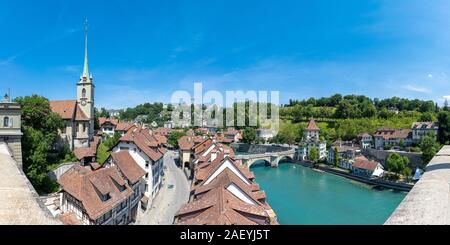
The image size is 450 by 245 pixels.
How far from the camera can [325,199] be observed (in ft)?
80.9

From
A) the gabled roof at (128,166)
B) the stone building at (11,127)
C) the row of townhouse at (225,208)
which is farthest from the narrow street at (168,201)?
the stone building at (11,127)

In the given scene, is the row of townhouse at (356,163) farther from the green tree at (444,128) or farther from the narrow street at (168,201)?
the narrow street at (168,201)

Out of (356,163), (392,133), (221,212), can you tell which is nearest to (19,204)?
(221,212)

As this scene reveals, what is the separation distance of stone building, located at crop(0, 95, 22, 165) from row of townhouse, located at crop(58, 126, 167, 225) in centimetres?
225

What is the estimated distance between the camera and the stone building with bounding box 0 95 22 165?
12.9 meters

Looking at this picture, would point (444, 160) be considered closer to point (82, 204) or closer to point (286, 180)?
point (82, 204)

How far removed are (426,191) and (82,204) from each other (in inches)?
419

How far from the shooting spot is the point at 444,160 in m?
5.79

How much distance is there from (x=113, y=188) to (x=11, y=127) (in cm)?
500

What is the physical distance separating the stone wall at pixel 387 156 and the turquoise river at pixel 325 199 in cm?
754

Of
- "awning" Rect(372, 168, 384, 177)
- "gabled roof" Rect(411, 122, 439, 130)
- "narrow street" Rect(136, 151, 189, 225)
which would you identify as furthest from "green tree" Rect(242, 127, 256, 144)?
"narrow street" Rect(136, 151, 189, 225)

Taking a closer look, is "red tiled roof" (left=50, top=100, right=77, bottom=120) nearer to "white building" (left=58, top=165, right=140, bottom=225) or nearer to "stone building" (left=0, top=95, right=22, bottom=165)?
"stone building" (left=0, top=95, right=22, bottom=165)

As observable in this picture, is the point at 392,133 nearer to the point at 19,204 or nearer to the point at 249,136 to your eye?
the point at 249,136
